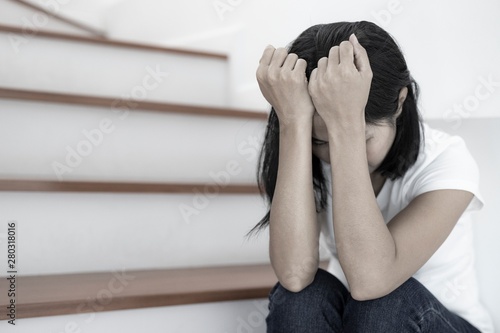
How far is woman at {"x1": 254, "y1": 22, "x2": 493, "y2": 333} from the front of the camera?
2.82 ft

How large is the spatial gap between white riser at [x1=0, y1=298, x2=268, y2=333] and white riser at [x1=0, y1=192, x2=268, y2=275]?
30cm

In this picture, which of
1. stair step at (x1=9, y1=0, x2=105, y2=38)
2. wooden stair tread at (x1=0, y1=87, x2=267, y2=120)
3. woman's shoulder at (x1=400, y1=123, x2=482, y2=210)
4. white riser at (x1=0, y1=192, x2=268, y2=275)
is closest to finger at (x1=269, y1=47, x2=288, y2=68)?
woman's shoulder at (x1=400, y1=123, x2=482, y2=210)

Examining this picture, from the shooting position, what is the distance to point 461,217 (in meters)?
1.05

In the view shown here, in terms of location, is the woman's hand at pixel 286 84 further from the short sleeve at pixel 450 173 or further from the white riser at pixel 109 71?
the white riser at pixel 109 71

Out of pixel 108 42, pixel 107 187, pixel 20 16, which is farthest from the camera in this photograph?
pixel 20 16

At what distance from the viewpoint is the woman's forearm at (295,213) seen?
938mm

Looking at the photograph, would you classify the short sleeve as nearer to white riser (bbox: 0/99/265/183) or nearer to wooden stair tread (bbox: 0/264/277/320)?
wooden stair tread (bbox: 0/264/277/320)

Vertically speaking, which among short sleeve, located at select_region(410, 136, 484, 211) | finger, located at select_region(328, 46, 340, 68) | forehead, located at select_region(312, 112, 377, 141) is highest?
finger, located at select_region(328, 46, 340, 68)

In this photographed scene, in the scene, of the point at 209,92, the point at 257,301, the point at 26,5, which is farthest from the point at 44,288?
the point at 26,5

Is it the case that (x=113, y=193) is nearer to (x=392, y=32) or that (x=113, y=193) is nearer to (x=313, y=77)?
(x=313, y=77)

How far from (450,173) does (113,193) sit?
28.9 inches

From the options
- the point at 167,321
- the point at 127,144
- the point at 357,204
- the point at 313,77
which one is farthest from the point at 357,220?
the point at 127,144

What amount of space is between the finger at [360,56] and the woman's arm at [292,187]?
0.31 feet

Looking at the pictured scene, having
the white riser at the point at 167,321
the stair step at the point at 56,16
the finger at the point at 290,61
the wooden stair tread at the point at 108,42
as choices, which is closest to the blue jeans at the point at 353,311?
the white riser at the point at 167,321
